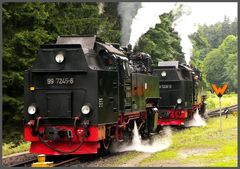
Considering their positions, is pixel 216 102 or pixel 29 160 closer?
pixel 29 160

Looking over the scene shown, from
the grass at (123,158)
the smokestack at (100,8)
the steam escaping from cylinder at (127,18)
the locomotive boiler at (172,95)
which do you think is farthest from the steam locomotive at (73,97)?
the smokestack at (100,8)

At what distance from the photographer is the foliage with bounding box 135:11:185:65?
35094mm

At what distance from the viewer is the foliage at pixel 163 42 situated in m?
35.1

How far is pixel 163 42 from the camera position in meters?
37.5

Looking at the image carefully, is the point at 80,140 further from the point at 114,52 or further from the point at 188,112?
the point at 188,112

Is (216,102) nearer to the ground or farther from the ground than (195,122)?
farther from the ground

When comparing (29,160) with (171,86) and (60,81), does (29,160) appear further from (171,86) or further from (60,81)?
(171,86)

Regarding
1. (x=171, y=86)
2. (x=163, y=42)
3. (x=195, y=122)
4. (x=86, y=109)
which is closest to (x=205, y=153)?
(x=86, y=109)

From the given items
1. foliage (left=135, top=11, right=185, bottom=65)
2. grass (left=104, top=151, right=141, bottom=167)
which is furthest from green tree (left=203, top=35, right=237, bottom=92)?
Result: grass (left=104, top=151, right=141, bottom=167)

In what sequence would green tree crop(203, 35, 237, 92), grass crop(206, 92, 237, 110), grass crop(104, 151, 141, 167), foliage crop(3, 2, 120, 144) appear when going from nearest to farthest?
grass crop(104, 151, 141, 167) < foliage crop(3, 2, 120, 144) < grass crop(206, 92, 237, 110) < green tree crop(203, 35, 237, 92)

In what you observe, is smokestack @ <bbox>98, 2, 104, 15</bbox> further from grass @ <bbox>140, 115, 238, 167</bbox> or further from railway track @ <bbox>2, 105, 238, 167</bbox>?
railway track @ <bbox>2, 105, 238, 167</bbox>

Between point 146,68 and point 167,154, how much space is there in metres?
5.31

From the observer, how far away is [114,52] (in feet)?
50.7

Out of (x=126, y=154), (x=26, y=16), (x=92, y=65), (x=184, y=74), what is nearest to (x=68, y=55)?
(x=92, y=65)
